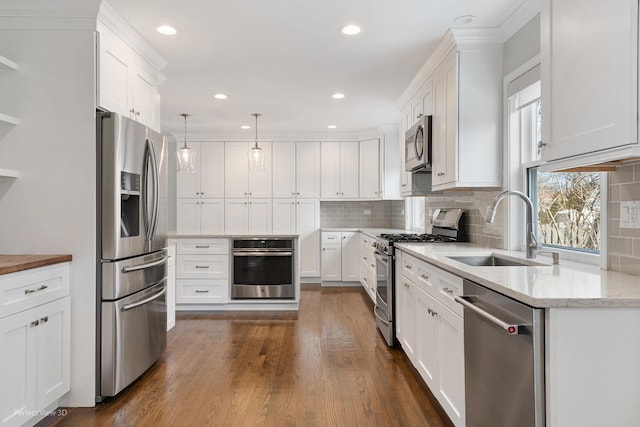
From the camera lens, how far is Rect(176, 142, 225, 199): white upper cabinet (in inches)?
255

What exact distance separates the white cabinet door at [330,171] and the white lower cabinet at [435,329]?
3515 mm

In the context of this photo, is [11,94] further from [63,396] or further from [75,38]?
[63,396]

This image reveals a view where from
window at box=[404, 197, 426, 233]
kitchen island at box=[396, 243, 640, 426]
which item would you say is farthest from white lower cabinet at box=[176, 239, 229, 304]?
kitchen island at box=[396, 243, 640, 426]

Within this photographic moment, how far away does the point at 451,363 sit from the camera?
204cm

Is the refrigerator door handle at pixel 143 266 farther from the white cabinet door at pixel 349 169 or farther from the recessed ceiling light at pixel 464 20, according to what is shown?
the white cabinet door at pixel 349 169

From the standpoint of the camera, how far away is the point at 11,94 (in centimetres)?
247

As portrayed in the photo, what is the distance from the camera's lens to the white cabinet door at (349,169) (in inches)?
259

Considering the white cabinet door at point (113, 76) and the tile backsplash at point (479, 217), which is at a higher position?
the white cabinet door at point (113, 76)

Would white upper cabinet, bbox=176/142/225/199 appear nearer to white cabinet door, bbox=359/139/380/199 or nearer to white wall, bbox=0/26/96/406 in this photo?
white cabinet door, bbox=359/139/380/199

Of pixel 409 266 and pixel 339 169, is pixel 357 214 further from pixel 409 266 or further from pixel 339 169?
pixel 409 266

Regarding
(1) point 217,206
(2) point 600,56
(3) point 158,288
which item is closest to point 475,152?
(2) point 600,56

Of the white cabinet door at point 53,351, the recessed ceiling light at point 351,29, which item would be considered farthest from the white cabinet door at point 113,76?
the recessed ceiling light at point 351,29

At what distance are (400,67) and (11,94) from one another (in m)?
2.91

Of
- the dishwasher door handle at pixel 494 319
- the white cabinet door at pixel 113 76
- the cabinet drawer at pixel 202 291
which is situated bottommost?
the cabinet drawer at pixel 202 291
